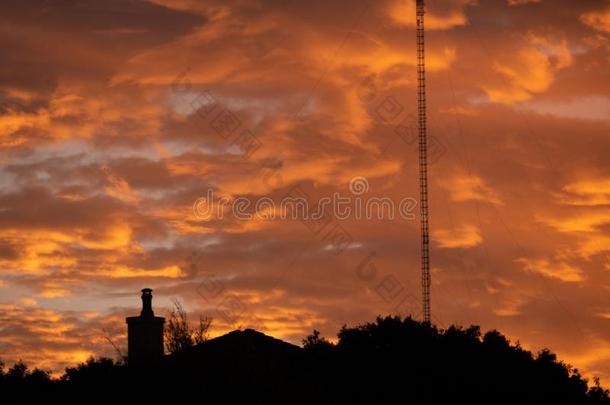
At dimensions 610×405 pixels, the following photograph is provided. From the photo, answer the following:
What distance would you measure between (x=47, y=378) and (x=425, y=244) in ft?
55.4

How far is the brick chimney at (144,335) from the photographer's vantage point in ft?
144

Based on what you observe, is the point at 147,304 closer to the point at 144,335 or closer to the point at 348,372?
the point at 144,335

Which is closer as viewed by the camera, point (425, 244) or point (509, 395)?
point (509, 395)

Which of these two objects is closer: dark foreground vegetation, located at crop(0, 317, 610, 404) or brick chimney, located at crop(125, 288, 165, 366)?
dark foreground vegetation, located at crop(0, 317, 610, 404)

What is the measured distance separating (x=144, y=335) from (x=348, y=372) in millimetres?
8097

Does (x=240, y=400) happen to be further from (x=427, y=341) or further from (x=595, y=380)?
(x=595, y=380)

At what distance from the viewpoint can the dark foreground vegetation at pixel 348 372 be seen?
4078 centimetres

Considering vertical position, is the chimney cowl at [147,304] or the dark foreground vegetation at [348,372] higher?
the chimney cowl at [147,304]

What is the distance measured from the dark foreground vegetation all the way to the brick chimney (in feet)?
2.42

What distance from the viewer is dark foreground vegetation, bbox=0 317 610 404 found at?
134 ft

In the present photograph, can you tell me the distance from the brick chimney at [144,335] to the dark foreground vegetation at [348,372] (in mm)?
737

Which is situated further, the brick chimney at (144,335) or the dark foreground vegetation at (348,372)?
the brick chimney at (144,335)

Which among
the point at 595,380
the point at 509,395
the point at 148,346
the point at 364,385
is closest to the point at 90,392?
the point at 148,346

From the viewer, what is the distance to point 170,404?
39531mm
